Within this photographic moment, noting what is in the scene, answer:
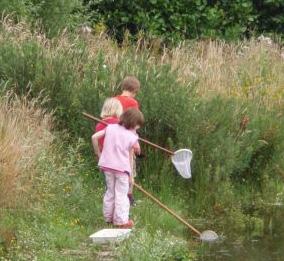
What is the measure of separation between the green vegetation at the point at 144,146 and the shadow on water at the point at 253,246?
111mm

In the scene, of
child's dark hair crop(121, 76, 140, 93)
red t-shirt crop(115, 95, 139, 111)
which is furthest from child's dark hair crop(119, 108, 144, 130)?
child's dark hair crop(121, 76, 140, 93)

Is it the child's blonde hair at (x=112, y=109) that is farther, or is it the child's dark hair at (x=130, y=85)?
the child's dark hair at (x=130, y=85)

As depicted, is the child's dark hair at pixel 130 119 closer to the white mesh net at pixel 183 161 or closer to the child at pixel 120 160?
the child at pixel 120 160

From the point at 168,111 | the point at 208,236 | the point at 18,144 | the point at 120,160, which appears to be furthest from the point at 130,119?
the point at 168,111

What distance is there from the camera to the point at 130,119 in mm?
10852

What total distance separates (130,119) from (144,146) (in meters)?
2.38

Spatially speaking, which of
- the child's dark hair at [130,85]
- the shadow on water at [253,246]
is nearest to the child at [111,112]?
the child's dark hair at [130,85]

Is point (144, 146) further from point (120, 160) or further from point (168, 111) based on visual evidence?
point (120, 160)

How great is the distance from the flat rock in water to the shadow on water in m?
0.88

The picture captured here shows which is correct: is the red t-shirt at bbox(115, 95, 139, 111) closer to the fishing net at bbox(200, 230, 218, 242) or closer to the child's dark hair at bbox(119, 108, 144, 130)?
the child's dark hair at bbox(119, 108, 144, 130)

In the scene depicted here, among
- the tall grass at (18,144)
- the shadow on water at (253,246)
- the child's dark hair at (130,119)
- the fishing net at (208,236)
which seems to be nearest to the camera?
the tall grass at (18,144)

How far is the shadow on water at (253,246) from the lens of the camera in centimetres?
1057

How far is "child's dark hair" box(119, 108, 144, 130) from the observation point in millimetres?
10852

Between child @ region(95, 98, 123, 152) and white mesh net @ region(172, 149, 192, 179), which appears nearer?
child @ region(95, 98, 123, 152)
